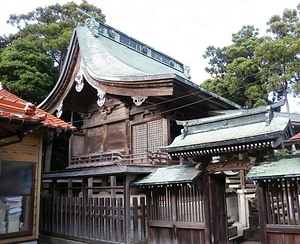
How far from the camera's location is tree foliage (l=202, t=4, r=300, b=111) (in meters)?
19.2

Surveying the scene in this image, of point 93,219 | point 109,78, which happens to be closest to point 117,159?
point 93,219

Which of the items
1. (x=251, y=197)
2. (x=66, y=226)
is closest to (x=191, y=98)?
(x=251, y=197)

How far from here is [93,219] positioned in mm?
9375

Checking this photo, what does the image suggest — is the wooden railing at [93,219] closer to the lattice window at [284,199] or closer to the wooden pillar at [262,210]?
the wooden pillar at [262,210]

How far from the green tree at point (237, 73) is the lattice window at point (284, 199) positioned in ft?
37.1

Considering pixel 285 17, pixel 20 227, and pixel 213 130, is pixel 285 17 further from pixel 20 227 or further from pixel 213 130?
pixel 20 227

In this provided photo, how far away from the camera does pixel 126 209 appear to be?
332 inches

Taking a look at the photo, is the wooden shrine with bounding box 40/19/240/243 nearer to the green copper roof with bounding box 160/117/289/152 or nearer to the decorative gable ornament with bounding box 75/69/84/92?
the decorative gable ornament with bounding box 75/69/84/92

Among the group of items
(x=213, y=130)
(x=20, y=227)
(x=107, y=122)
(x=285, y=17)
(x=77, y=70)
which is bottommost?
(x=20, y=227)

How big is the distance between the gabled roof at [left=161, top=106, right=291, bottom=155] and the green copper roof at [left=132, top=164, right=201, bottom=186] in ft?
1.96

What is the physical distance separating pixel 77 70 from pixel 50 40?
→ 8.85m

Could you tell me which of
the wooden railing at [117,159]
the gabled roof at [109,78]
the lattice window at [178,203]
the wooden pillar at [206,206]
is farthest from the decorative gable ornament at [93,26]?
the wooden pillar at [206,206]

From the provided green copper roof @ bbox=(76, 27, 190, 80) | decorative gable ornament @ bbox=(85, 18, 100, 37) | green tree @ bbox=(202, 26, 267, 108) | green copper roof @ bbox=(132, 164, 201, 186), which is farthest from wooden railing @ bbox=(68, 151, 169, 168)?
green tree @ bbox=(202, 26, 267, 108)

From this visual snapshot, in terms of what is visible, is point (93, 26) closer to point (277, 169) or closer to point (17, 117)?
point (17, 117)
